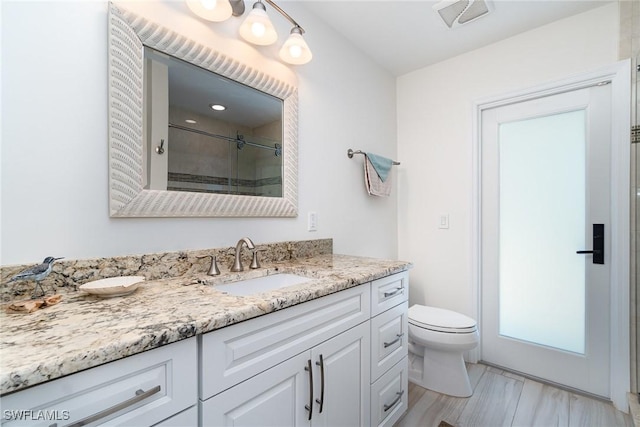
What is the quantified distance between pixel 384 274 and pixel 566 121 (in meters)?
1.73

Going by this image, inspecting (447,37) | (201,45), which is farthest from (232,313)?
(447,37)

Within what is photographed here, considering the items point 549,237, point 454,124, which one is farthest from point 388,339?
point 454,124

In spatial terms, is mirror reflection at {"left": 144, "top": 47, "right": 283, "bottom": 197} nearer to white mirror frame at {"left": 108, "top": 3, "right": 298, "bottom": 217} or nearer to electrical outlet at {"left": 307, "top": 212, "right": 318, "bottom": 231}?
white mirror frame at {"left": 108, "top": 3, "right": 298, "bottom": 217}

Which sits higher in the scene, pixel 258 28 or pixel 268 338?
pixel 258 28

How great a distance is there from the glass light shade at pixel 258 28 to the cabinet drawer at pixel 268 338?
1281 mm

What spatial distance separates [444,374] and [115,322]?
76.2 inches

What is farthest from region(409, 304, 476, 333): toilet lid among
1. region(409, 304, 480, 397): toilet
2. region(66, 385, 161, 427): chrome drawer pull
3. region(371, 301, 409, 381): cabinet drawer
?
region(66, 385, 161, 427): chrome drawer pull

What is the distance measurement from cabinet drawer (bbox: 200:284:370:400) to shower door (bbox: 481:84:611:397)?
158cm

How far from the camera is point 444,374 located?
187cm

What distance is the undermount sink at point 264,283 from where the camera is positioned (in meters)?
1.25

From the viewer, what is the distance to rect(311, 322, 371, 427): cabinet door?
1029mm

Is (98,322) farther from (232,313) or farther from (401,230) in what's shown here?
(401,230)

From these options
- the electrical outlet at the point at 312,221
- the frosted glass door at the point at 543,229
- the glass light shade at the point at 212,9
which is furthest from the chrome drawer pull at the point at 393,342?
the glass light shade at the point at 212,9

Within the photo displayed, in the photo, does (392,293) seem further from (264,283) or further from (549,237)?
(549,237)
